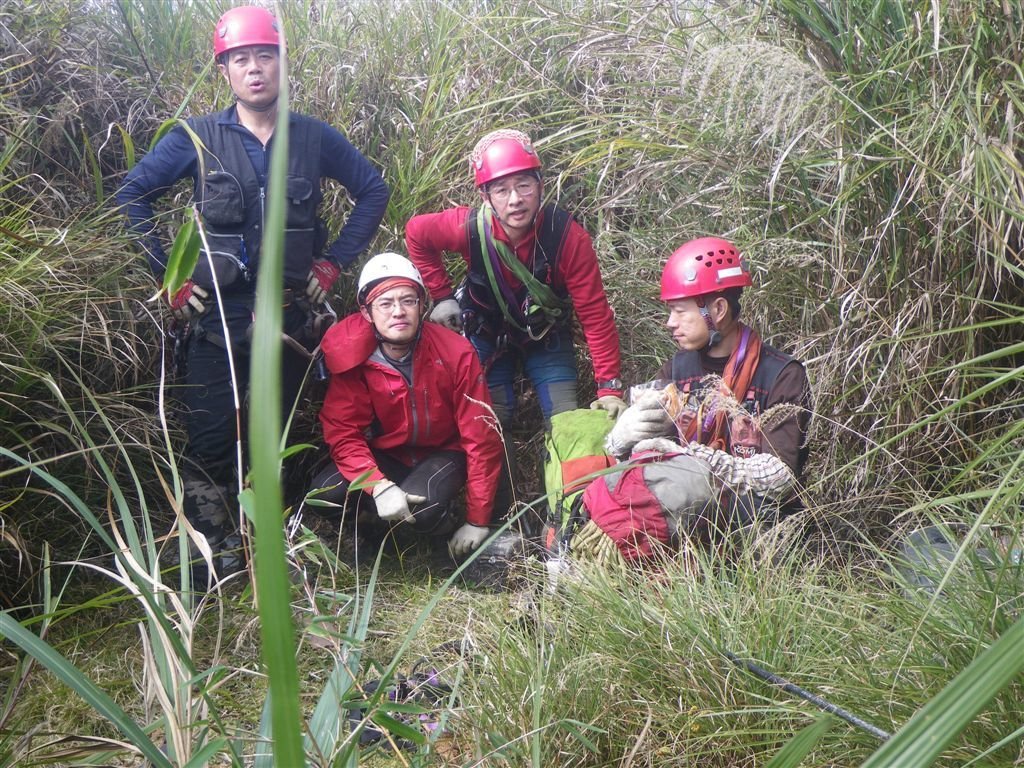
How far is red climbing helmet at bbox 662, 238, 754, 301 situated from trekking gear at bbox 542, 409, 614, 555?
600 millimetres

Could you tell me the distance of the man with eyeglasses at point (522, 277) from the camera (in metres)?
4.15

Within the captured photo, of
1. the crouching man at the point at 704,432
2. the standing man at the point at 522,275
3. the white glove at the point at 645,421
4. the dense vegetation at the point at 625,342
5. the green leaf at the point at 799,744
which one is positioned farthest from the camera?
the standing man at the point at 522,275

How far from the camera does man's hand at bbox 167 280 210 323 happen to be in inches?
151

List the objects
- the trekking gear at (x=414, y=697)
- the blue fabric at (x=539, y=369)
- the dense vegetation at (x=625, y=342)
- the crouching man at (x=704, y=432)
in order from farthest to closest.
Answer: the blue fabric at (x=539, y=369), the crouching man at (x=704, y=432), the trekking gear at (x=414, y=697), the dense vegetation at (x=625, y=342)

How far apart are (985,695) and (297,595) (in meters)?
2.43

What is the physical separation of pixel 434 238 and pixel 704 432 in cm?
161

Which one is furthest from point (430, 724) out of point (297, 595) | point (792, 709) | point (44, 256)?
point (44, 256)

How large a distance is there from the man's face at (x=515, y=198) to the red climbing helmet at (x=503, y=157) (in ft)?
0.13

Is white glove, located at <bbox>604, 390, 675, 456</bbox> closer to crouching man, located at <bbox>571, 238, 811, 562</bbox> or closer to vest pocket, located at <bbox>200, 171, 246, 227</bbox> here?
crouching man, located at <bbox>571, 238, 811, 562</bbox>

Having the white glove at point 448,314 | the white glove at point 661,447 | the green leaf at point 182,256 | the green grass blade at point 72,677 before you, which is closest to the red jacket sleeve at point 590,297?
the white glove at point 448,314

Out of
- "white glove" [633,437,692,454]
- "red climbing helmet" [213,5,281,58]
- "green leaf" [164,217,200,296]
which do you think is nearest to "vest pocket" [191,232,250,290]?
"red climbing helmet" [213,5,281,58]

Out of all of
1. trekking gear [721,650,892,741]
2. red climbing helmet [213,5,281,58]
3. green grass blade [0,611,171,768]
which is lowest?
trekking gear [721,650,892,741]

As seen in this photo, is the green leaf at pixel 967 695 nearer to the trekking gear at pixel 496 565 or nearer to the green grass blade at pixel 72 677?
the green grass blade at pixel 72 677

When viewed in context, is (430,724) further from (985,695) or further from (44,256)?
(44,256)
